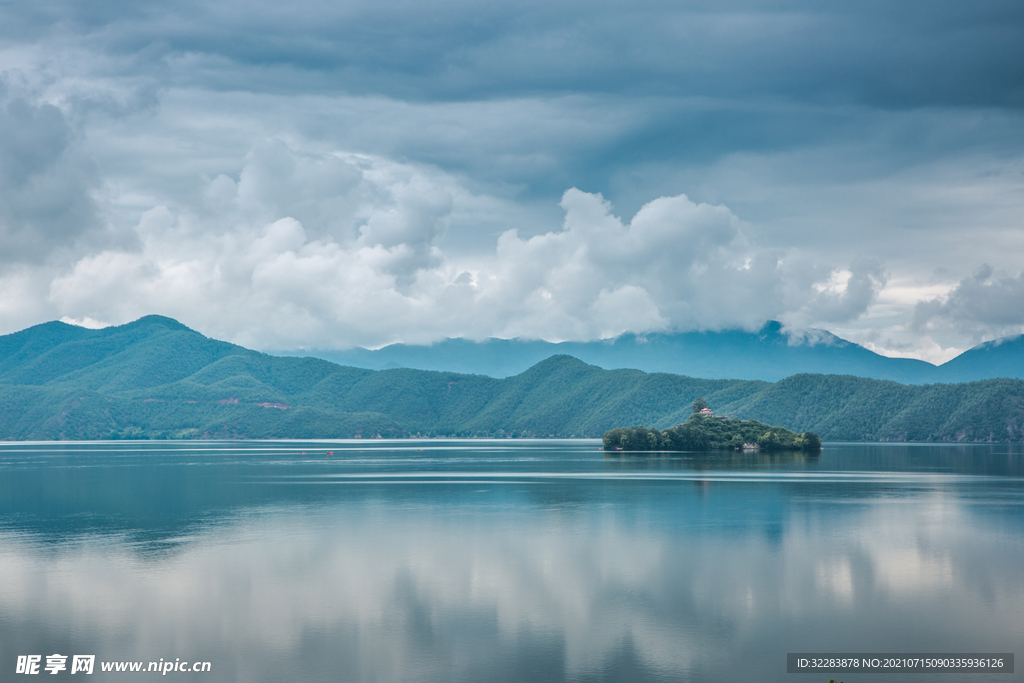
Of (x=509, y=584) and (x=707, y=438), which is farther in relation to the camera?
(x=707, y=438)

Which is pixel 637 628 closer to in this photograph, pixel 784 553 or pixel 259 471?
pixel 784 553

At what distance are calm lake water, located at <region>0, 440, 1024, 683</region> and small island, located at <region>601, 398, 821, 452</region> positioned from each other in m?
117

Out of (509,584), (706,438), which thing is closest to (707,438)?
(706,438)

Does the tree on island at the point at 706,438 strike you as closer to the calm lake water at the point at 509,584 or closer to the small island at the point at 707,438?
the small island at the point at 707,438

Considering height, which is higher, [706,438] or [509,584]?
[706,438]

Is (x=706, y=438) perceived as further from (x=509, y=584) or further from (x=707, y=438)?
(x=509, y=584)

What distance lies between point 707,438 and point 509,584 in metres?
162

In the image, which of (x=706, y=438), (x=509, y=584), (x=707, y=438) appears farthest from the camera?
(x=706, y=438)

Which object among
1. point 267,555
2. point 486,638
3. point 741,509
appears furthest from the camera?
point 741,509

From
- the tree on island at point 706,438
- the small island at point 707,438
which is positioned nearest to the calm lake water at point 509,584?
the small island at point 707,438

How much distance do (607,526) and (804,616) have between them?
78.1ft

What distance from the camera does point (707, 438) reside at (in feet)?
626

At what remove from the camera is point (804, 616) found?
30.7 m

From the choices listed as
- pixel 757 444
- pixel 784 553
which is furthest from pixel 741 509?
pixel 757 444
